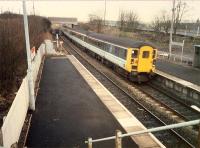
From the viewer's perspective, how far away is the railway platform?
10086mm

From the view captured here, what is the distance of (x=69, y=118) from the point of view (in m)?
12.2

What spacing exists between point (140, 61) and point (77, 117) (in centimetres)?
943

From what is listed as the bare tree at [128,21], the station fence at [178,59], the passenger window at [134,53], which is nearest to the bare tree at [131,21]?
the bare tree at [128,21]

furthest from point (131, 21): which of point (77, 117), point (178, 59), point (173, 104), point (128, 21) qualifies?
point (77, 117)

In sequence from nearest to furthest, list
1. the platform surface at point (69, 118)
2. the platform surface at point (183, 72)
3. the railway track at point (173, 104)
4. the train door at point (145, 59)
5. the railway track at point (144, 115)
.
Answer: the platform surface at point (69, 118)
the railway track at point (144, 115)
the railway track at point (173, 104)
the platform surface at point (183, 72)
the train door at point (145, 59)

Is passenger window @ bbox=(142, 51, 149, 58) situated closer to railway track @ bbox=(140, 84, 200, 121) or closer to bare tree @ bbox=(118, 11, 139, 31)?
railway track @ bbox=(140, 84, 200, 121)

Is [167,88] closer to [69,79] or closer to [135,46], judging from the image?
[135,46]

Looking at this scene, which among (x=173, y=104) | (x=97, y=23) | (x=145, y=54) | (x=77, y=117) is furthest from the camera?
(x=97, y=23)

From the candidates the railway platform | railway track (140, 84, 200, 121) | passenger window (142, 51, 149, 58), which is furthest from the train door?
the railway platform

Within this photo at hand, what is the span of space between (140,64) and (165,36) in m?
37.0

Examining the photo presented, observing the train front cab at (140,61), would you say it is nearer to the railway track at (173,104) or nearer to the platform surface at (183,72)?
the railway track at (173,104)

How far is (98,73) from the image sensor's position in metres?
25.6

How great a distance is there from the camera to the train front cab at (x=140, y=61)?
2034cm

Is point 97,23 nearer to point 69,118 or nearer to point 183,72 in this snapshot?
point 183,72
